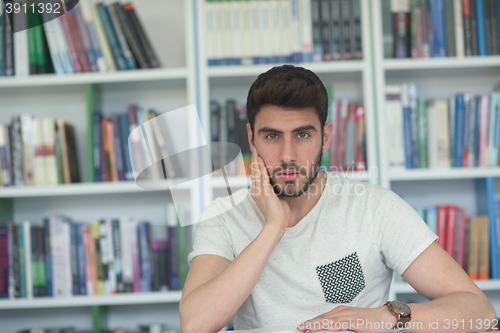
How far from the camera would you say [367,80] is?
1.79 meters

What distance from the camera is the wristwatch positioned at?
0.87 m

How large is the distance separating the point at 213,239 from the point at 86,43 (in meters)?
1.13

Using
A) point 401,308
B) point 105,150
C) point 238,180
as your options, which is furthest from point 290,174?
point 105,150

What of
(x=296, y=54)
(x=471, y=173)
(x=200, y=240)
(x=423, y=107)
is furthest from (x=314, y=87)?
(x=471, y=173)

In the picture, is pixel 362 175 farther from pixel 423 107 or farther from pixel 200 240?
pixel 200 240

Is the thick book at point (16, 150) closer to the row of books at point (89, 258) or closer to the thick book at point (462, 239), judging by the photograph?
the row of books at point (89, 258)

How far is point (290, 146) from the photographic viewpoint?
1160 mm

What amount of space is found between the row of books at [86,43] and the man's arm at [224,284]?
1056mm

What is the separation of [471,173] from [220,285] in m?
1.24

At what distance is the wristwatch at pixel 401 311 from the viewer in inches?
34.3

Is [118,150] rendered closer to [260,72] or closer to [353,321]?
[260,72]

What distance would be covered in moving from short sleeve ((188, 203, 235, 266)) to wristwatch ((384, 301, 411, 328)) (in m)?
0.43

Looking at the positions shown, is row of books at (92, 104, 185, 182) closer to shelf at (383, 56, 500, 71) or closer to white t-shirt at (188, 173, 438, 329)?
white t-shirt at (188, 173, 438, 329)

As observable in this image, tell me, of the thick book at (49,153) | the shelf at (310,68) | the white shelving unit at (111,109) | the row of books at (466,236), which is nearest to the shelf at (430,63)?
the shelf at (310,68)
